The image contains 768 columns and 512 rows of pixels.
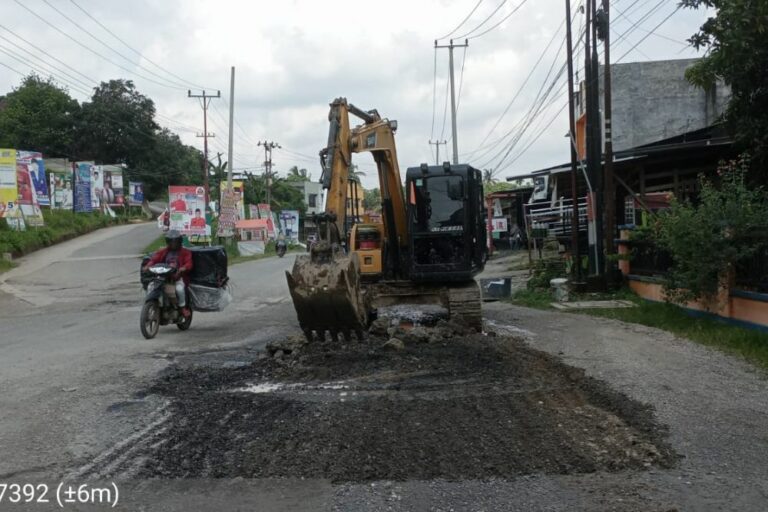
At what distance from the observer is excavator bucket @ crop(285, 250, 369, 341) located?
9039 mm

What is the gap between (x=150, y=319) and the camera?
11141 millimetres

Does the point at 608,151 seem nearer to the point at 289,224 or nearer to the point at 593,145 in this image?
the point at 593,145

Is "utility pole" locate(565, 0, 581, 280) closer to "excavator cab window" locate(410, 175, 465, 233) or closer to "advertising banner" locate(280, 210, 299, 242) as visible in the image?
"excavator cab window" locate(410, 175, 465, 233)

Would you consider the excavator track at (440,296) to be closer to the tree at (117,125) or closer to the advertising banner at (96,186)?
the advertising banner at (96,186)

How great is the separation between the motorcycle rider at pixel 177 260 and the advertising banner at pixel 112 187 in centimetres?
4732

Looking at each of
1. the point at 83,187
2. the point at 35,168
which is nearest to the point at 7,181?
the point at 35,168

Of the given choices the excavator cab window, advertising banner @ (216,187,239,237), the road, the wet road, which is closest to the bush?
the road

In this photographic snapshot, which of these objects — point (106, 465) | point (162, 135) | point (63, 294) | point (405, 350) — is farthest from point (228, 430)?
point (162, 135)

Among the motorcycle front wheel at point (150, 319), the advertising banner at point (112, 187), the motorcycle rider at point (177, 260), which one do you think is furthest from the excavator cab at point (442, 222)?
the advertising banner at point (112, 187)

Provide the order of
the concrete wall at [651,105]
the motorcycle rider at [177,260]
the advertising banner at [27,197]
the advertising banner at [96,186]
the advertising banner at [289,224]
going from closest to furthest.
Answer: the motorcycle rider at [177,260], the concrete wall at [651,105], the advertising banner at [27,197], the advertising banner at [96,186], the advertising banner at [289,224]

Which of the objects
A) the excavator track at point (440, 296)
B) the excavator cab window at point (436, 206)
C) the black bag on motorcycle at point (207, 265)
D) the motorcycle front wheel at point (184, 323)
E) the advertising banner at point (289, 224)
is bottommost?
the motorcycle front wheel at point (184, 323)

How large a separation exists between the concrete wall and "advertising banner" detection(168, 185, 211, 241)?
873 inches

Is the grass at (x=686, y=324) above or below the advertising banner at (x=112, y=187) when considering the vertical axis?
below

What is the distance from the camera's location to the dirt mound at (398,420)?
4.91 m
